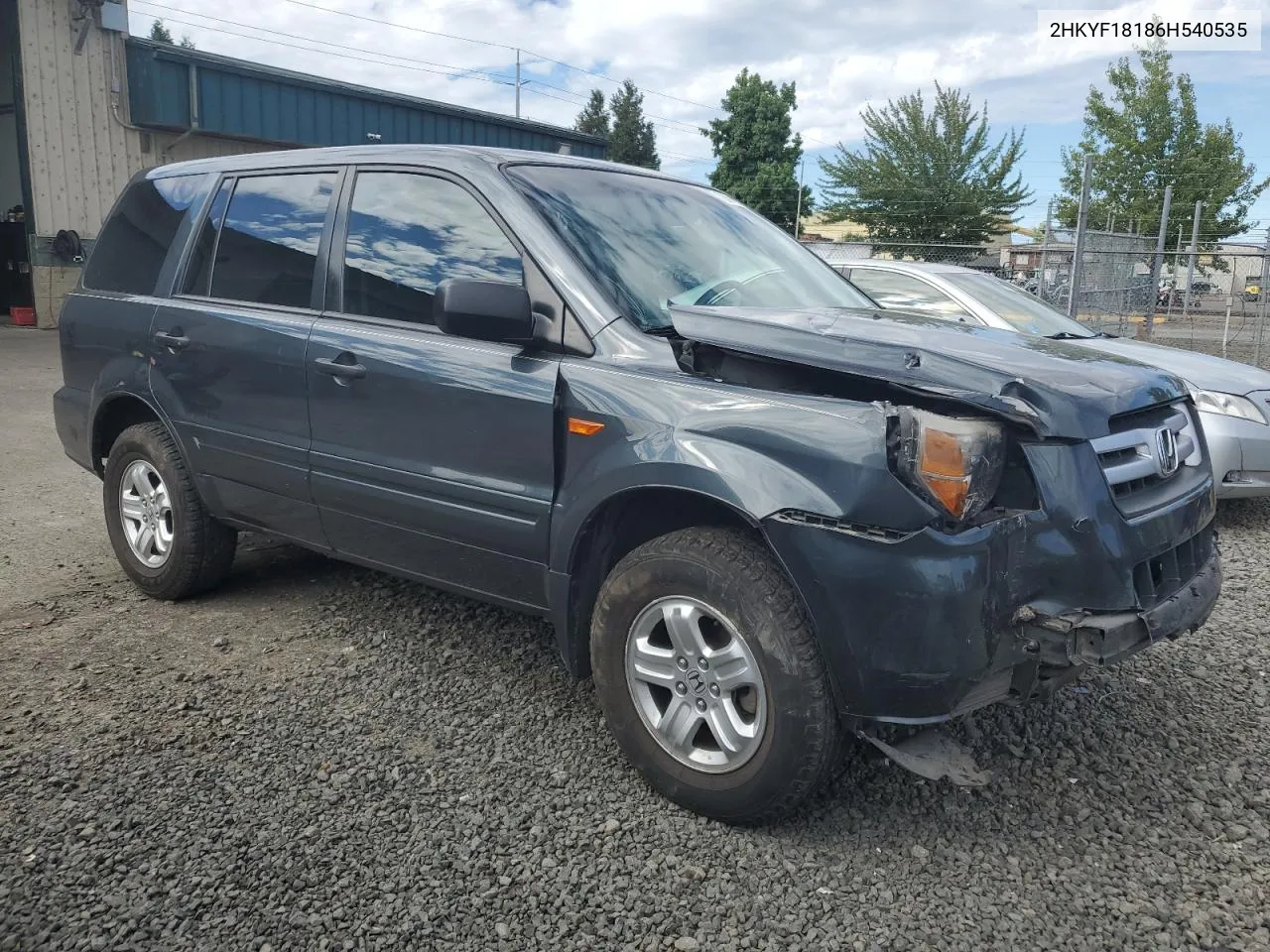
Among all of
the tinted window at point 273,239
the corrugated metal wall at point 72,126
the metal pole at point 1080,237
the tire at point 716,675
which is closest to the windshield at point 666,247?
the tire at point 716,675

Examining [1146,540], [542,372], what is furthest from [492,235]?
[1146,540]

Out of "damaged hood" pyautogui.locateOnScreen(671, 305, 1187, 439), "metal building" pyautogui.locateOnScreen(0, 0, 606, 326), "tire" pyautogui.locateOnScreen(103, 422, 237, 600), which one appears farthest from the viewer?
"metal building" pyautogui.locateOnScreen(0, 0, 606, 326)

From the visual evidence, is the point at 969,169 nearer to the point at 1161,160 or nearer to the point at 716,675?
the point at 1161,160

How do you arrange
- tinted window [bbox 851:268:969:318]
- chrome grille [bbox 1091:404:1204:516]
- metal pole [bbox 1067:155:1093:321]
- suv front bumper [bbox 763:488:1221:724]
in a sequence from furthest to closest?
metal pole [bbox 1067:155:1093:321]
tinted window [bbox 851:268:969:318]
chrome grille [bbox 1091:404:1204:516]
suv front bumper [bbox 763:488:1221:724]

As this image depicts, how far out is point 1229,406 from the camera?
19.0ft

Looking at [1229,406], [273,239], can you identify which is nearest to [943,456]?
[273,239]

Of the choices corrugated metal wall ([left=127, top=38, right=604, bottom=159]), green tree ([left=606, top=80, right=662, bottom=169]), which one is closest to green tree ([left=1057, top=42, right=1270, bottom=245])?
corrugated metal wall ([left=127, top=38, right=604, bottom=159])

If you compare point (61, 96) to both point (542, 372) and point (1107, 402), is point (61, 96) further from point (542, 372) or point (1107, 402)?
point (1107, 402)

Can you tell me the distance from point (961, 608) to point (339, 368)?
224 centimetres

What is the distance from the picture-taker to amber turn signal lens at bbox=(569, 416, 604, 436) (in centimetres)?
291

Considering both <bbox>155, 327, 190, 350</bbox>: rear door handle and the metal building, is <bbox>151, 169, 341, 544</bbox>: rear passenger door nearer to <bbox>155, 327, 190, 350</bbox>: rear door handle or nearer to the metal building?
<bbox>155, 327, 190, 350</bbox>: rear door handle

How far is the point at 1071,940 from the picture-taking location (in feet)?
7.68

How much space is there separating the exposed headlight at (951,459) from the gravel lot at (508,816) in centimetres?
99

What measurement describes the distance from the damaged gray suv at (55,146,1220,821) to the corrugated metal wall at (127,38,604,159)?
39.6 ft
